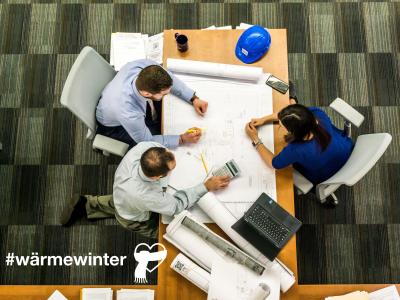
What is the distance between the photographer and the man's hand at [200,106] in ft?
6.51

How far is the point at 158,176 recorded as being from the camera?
1728mm

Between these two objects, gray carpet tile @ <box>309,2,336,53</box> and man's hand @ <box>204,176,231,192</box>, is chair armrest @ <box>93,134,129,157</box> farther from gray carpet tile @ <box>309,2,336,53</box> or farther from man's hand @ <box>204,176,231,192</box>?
gray carpet tile @ <box>309,2,336,53</box>

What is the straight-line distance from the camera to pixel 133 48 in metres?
2.77

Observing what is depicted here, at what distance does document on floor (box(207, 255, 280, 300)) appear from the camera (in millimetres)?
1675

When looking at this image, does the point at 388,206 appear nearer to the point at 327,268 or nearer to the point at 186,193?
the point at 327,268

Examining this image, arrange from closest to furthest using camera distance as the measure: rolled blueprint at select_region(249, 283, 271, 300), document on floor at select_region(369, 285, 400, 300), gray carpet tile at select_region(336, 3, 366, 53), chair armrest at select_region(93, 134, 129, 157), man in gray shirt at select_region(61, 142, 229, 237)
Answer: rolled blueprint at select_region(249, 283, 271, 300) → man in gray shirt at select_region(61, 142, 229, 237) → document on floor at select_region(369, 285, 400, 300) → chair armrest at select_region(93, 134, 129, 157) → gray carpet tile at select_region(336, 3, 366, 53)

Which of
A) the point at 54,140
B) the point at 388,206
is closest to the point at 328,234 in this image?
the point at 388,206

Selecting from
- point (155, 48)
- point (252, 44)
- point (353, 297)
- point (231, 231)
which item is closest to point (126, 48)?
point (155, 48)

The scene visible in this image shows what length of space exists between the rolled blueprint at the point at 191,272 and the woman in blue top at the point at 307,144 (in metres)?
0.59

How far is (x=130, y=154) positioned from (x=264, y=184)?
66 centimetres

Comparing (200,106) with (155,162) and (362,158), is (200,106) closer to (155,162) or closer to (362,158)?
(155,162)

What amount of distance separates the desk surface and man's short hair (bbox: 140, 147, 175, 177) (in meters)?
0.29

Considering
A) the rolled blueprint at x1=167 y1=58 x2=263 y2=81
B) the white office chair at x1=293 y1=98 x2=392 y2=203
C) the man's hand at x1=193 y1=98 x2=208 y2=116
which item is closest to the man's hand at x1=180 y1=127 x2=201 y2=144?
the man's hand at x1=193 y1=98 x2=208 y2=116

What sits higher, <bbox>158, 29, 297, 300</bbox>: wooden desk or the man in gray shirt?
<bbox>158, 29, 297, 300</bbox>: wooden desk
